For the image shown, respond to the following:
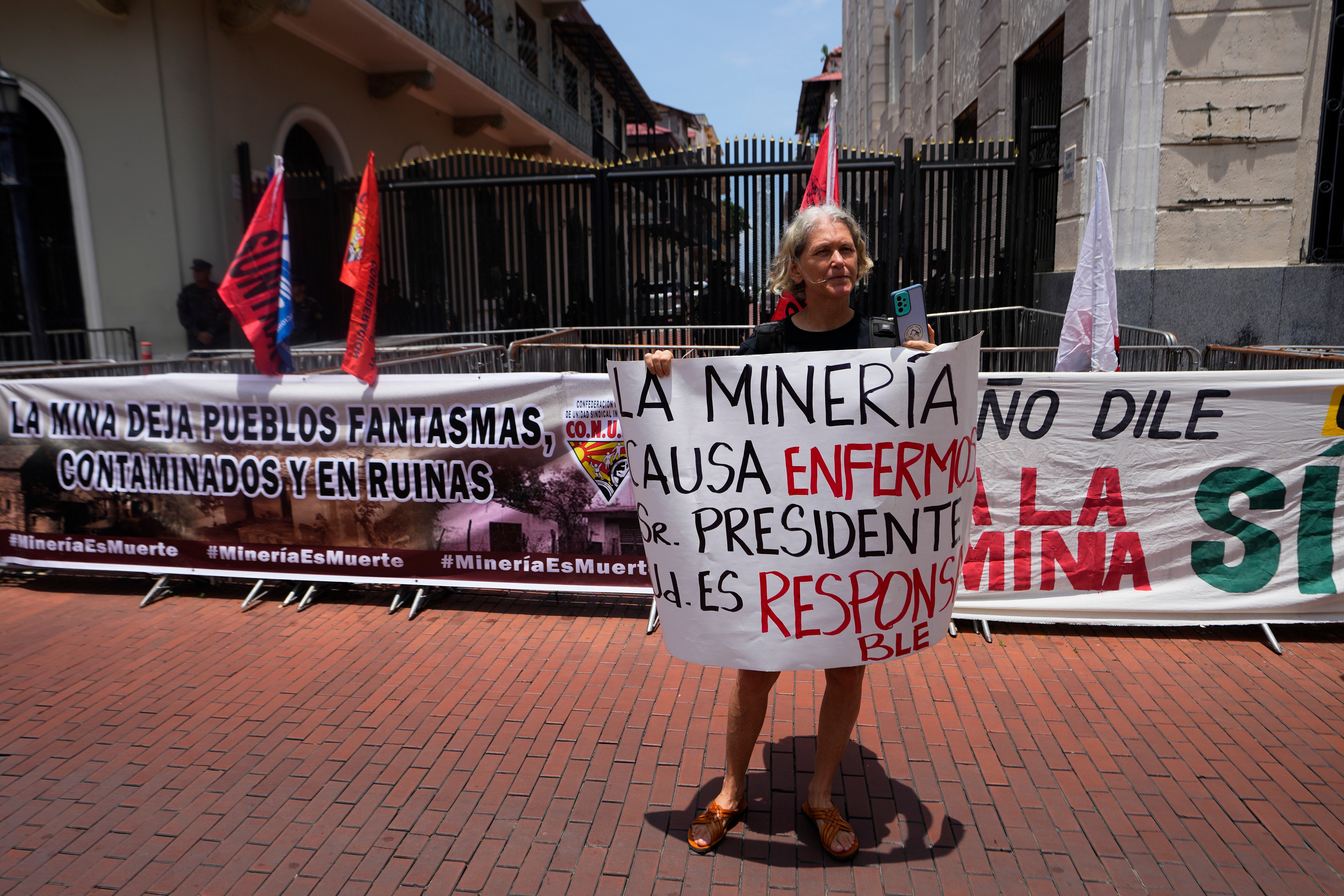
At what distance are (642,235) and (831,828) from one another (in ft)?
36.1

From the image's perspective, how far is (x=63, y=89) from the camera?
438 inches

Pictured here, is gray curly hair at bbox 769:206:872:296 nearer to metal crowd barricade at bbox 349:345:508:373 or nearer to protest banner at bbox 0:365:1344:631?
protest banner at bbox 0:365:1344:631

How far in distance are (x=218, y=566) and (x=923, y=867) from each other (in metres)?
4.61

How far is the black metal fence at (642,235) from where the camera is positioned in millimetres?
11227

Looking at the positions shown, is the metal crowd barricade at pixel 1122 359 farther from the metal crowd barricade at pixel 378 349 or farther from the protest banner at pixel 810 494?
the metal crowd barricade at pixel 378 349

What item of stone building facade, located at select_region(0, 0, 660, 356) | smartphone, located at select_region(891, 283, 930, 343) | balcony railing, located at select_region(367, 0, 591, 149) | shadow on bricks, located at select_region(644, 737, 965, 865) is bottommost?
shadow on bricks, located at select_region(644, 737, 965, 865)

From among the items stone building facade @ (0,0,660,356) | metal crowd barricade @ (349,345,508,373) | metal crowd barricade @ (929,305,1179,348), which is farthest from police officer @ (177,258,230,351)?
metal crowd barricade @ (929,305,1179,348)

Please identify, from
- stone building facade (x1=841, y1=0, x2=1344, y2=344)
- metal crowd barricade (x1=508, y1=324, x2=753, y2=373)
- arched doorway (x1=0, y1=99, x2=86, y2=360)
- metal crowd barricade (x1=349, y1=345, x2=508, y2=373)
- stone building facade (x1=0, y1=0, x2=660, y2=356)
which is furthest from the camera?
arched doorway (x1=0, y1=99, x2=86, y2=360)

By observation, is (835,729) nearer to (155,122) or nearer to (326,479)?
(326,479)

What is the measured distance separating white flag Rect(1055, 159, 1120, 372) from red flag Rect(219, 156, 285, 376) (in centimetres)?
503

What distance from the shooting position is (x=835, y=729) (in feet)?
9.91

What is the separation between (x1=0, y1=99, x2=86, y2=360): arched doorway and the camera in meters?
11.5

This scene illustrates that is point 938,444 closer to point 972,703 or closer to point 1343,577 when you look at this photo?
point 972,703

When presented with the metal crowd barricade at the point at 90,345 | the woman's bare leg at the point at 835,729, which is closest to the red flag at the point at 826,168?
the woman's bare leg at the point at 835,729
